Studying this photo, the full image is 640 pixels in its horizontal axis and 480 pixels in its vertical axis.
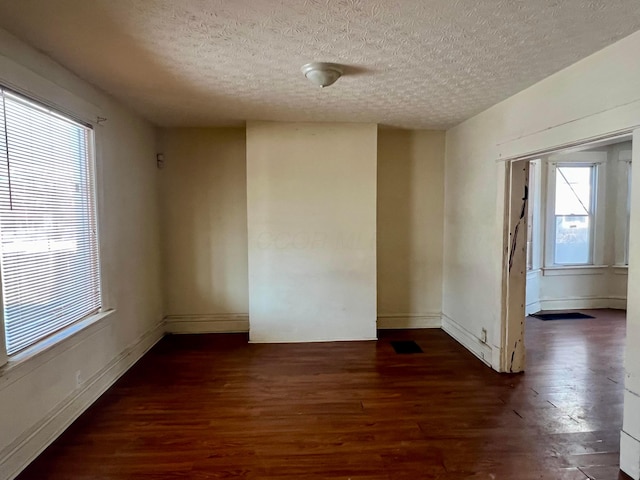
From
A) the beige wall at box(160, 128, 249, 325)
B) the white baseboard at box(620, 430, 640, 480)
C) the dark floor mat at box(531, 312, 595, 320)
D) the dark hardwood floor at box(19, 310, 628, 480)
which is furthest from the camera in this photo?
the dark floor mat at box(531, 312, 595, 320)

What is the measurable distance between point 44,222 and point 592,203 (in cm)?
656

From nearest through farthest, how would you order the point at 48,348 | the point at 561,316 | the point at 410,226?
the point at 48,348, the point at 410,226, the point at 561,316

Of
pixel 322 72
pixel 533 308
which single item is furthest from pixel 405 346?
pixel 322 72

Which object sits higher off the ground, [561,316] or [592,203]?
[592,203]

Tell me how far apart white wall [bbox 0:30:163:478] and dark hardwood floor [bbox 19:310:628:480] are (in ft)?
0.54

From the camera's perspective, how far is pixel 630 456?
74.7 inches

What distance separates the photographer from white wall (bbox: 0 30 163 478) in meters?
1.94

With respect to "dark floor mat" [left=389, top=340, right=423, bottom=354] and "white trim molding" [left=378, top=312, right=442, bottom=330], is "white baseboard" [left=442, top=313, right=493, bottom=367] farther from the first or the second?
"dark floor mat" [left=389, top=340, right=423, bottom=354]

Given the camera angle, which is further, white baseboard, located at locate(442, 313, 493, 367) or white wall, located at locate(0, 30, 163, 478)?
white baseboard, located at locate(442, 313, 493, 367)

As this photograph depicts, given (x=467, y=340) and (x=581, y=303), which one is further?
(x=581, y=303)

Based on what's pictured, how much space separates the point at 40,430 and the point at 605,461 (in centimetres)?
326

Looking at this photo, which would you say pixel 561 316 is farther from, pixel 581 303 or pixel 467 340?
pixel 467 340

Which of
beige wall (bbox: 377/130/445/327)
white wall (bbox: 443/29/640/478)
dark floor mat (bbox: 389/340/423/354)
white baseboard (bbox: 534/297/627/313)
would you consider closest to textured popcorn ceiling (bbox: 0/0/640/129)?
white wall (bbox: 443/29/640/478)

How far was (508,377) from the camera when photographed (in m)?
3.06
